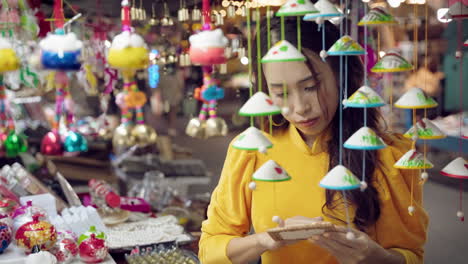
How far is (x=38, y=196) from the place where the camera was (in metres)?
2.59

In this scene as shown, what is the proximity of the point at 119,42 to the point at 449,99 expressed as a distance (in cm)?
514

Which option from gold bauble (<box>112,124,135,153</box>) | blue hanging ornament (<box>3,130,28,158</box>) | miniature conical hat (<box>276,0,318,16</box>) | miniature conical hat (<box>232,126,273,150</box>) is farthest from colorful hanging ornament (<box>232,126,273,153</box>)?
blue hanging ornament (<box>3,130,28,158</box>)

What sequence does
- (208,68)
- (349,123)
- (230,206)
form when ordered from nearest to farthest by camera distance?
(349,123)
(230,206)
(208,68)

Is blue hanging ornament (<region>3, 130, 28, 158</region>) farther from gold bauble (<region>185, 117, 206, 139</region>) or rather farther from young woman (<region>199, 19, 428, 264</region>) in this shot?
young woman (<region>199, 19, 428, 264</region>)

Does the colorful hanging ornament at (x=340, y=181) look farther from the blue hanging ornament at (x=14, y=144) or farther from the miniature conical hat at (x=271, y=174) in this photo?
the blue hanging ornament at (x=14, y=144)

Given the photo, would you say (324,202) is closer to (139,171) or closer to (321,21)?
(321,21)

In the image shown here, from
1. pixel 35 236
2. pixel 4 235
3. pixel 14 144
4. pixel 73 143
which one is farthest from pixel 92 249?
pixel 14 144

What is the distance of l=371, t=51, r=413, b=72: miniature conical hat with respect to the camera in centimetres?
125

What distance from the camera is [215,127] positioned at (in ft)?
7.88

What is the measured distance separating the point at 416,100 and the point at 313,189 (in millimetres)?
482

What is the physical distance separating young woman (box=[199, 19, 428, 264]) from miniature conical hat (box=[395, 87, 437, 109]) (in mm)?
255

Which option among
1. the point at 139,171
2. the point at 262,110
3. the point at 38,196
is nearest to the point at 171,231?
the point at 38,196

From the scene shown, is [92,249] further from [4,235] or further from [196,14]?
[196,14]

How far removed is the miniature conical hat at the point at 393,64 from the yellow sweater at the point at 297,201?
1.35 feet
